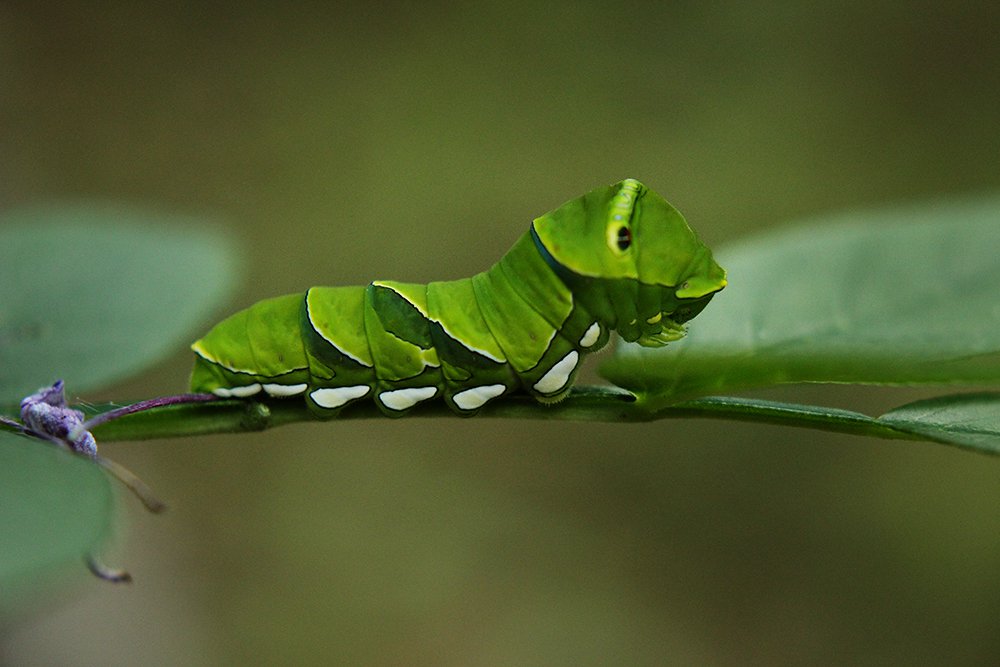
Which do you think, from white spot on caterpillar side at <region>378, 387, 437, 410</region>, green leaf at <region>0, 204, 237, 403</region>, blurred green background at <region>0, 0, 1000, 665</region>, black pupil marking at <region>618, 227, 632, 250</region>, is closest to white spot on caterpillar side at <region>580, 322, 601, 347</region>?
black pupil marking at <region>618, 227, 632, 250</region>

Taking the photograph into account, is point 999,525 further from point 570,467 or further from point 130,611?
point 130,611

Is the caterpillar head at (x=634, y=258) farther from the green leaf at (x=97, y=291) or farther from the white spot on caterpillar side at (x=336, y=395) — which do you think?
the green leaf at (x=97, y=291)

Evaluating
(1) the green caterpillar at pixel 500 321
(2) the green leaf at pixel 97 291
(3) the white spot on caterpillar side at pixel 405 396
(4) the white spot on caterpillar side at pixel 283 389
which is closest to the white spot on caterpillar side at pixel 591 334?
(1) the green caterpillar at pixel 500 321

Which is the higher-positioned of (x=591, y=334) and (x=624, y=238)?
(x=624, y=238)

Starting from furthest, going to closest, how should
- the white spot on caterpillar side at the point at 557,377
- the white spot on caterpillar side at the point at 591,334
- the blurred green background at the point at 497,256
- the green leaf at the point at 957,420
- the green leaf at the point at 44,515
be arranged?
the blurred green background at the point at 497,256
the white spot on caterpillar side at the point at 591,334
the white spot on caterpillar side at the point at 557,377
the green leaf at the point at 957,420
the green leaf at the point at 44,515

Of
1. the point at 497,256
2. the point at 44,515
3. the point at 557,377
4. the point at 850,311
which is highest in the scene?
the point at 497,256

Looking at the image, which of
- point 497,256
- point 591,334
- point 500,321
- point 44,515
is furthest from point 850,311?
point 497,256

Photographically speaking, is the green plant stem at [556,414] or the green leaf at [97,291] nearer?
the green plant stem at [556,414]

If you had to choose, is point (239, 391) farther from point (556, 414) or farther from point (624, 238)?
point (624, 238)
